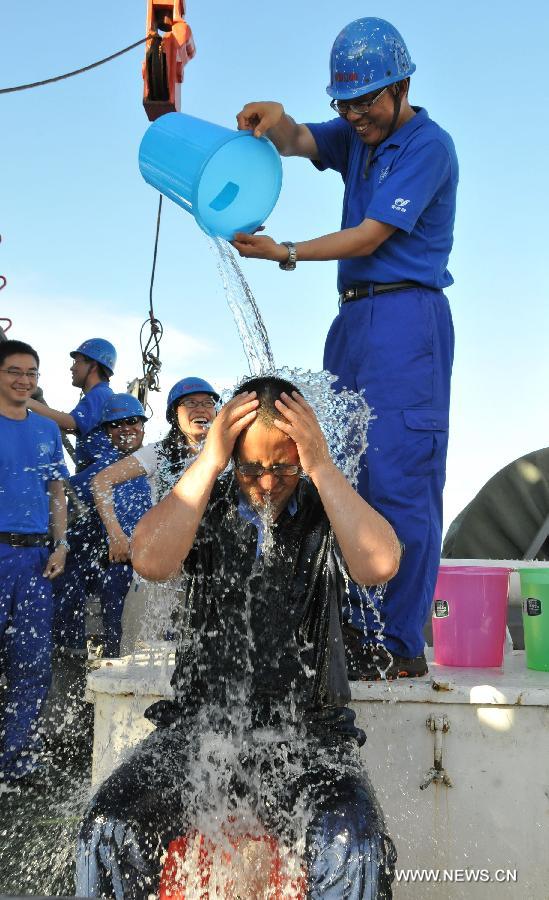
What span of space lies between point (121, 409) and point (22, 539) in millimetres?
1656

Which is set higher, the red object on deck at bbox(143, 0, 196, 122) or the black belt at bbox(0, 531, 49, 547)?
the red object on deck at bbox(143, 0, 196, 122)

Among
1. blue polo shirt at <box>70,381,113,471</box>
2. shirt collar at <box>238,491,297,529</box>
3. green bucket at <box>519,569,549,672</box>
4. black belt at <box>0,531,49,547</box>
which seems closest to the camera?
shirt collar at <box>238,491,297,529</box>

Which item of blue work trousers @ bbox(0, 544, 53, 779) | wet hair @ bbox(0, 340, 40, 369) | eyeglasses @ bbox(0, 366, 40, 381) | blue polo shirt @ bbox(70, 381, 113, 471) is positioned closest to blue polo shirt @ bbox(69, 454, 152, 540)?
blue polo shirt @ bbox(70, 381, 113, 471)

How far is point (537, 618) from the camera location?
11.2 feet

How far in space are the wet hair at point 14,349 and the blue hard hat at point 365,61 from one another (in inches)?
109

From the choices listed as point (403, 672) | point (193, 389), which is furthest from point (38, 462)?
point (403, 672)

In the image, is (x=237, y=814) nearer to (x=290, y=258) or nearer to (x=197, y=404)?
(x=290, y=258)

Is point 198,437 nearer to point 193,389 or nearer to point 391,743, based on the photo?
point 193,389

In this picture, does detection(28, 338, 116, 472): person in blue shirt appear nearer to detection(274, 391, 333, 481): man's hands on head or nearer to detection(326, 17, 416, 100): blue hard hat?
detection(326, 17, 416, 100): blue hard hat

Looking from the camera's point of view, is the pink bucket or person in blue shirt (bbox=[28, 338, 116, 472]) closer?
the pink bucket

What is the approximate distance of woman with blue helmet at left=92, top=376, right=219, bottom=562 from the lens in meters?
5.03

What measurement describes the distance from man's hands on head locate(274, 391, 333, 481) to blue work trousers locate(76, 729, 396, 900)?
0.65m

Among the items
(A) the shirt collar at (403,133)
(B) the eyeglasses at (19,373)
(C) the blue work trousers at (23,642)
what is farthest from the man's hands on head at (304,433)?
(B) the eyeglasses at (19,373)

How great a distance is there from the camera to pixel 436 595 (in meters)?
3.49
